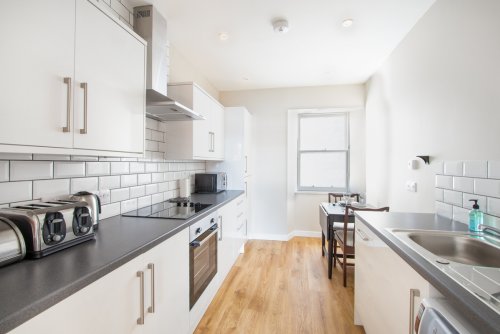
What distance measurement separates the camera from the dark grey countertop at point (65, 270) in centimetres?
65

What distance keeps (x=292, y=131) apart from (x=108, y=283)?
3621mm

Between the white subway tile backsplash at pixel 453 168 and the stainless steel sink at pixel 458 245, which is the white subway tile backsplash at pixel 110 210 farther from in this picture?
the white subway tile backsplash at pixel 453 168

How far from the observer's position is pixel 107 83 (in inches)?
52.1

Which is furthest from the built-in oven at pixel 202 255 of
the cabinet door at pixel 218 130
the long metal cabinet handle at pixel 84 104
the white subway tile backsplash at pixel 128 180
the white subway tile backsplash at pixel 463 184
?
the white subway tile backsplash at pixel 463 184

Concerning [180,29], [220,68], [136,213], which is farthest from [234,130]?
[136,213]

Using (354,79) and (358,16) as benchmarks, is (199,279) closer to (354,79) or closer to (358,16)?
(358,16)

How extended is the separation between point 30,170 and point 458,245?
2.37 metres

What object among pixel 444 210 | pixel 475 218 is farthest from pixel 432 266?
pixel 444 210

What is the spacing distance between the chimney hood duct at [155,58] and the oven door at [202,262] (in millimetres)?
1087

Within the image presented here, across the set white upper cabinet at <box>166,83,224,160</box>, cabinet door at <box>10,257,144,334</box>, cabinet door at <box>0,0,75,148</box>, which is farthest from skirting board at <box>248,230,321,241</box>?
cabinet door at <box>0,0,75,148</box>

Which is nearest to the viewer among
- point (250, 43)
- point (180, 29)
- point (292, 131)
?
point (180, 29)

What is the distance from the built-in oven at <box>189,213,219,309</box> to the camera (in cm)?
169

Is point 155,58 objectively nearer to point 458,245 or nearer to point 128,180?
point 128,180

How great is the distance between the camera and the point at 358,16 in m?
2.07
